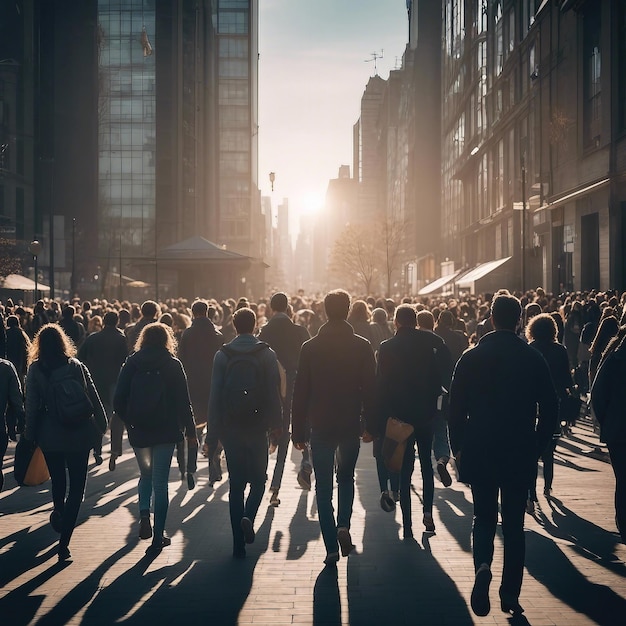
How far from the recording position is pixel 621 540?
8.05m

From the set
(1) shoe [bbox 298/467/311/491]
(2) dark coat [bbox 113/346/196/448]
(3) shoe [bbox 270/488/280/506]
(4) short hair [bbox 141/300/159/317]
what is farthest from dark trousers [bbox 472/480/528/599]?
(4) short hair [bbox 141/300/159/317]

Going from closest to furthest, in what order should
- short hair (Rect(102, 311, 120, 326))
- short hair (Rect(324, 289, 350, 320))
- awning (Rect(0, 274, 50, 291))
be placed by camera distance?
1. short hair (Rect(324, 289, 350, 320))
2. short hair (Rect(102, 311, 120, 326))
3. awning (Rect(0, 274, 50, 291))

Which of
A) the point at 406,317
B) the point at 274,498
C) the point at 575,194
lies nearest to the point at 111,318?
the point at 274,498

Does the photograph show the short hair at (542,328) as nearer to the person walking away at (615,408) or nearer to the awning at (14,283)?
A: the person walking away at (615,408)

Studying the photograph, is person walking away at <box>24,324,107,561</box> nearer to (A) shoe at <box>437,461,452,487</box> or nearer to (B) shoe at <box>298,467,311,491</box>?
(B) shoe at <box>298,467,311,491</box>

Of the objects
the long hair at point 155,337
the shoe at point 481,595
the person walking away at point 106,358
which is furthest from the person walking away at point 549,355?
the person walking away at point 106,358

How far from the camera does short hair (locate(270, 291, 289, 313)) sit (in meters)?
11.1

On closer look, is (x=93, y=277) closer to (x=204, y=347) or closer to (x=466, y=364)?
(x=204, y=347)

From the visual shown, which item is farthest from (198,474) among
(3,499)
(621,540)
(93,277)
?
(93,277)

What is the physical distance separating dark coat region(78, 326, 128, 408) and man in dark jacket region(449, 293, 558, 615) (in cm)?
741

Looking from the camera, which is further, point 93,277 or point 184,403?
point 93,277

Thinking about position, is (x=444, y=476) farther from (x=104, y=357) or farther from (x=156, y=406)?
(x=104, y=357)

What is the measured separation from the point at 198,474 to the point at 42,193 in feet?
192

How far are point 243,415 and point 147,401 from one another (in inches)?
30.9
